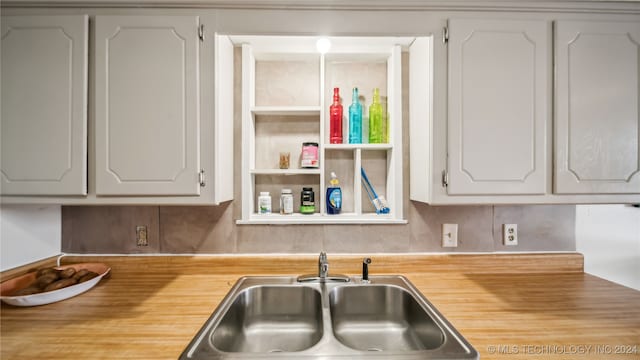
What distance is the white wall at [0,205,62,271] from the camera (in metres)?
1.28

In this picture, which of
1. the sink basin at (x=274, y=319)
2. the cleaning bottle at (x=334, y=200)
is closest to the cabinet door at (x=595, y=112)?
the cleaning bottle at (x=334, y=200)

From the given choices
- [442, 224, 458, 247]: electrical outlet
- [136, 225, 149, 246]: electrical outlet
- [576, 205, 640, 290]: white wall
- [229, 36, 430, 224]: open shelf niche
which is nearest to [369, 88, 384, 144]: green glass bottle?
[229, 36, 430, 224]: open shelf niche

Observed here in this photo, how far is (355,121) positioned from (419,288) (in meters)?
0.84

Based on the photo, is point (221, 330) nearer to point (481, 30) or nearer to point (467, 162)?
point (467, 162)

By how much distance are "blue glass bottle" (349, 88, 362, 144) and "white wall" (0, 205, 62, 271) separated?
4.98 ft

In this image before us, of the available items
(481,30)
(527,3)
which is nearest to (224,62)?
(481,30)

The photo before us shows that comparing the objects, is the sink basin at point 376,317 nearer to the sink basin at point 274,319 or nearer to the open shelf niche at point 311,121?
the sink basin at point 274,319

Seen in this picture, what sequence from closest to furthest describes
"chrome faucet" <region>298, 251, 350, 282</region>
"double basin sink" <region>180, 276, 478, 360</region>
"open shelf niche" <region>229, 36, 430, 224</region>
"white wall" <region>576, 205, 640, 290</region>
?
"double basin sink" <region>180, 276, 478, 360</region> → "chrome faucet" <region>298, 251, 350, 282</region> → "white wall" <region>576, 205, 640, 290</region> → "open shelf niche" <region>229, 36, 430, 224</region>

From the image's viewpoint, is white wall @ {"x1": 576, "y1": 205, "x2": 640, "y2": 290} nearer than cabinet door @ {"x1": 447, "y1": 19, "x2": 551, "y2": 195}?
No

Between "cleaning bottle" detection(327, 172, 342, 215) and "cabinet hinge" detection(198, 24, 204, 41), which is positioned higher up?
"cabinet hinge" detection(198, 24, 204, 41)

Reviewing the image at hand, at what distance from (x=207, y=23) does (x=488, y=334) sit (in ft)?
4.95

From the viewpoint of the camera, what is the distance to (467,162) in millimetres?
1229

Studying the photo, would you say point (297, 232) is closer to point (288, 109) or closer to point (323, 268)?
point (323, 268)

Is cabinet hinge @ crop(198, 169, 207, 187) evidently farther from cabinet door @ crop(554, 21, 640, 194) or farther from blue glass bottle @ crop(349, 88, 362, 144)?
cabinet door @ crop(554, 21, 640, 194)
